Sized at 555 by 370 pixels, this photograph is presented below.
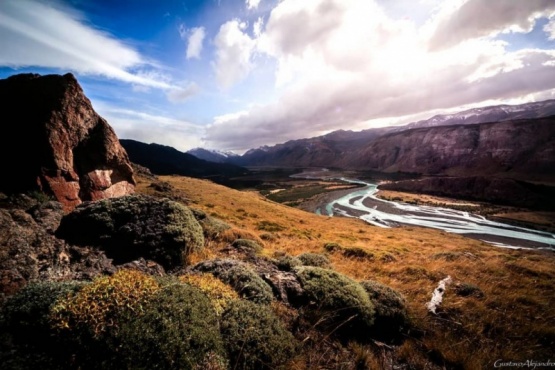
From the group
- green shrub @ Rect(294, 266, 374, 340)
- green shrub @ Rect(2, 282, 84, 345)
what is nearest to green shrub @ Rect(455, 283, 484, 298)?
green shrub @ Rect(294, 266, 374, 340)

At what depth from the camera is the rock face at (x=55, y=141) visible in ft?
53.2

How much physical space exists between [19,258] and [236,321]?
4.87 m

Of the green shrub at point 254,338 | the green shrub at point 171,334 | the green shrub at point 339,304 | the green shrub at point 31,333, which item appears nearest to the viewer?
the green shrub at point 31,333

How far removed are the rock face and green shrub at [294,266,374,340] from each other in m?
17.3

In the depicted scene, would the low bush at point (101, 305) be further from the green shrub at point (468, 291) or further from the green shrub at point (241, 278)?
the green shrub at point (468, 291)

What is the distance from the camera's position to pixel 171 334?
3.89m

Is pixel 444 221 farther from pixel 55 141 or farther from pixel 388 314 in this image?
pixel 55 141

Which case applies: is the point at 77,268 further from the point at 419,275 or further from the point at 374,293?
the point at 419,275

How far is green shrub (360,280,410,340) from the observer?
6.63 meters

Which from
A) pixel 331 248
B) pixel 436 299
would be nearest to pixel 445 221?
pixel 331 248

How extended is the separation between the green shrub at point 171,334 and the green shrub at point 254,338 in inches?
10.9

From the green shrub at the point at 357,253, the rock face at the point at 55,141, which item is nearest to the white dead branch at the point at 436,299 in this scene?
the green shrub at the point at 357,253

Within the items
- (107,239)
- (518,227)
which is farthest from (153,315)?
(518,227)

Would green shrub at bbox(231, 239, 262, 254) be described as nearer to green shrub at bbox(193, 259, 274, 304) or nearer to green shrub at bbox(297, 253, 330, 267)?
green shrub at bbox(297, 253, 330, 267)
